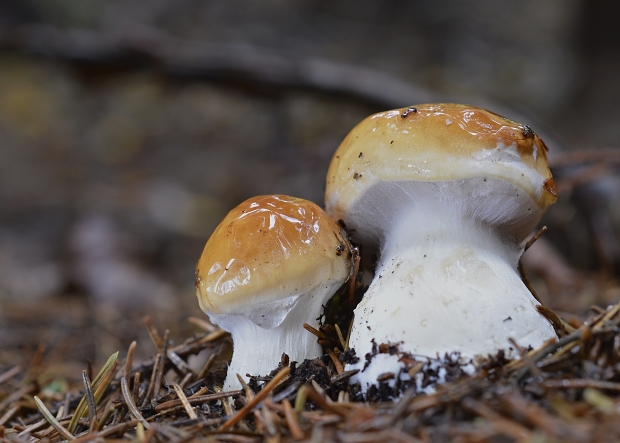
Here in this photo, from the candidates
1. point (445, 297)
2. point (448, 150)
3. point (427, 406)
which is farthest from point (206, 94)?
point (427, 406)

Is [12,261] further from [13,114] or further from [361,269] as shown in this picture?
[361,269]

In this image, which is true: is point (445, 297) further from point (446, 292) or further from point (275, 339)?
point (275, 339)

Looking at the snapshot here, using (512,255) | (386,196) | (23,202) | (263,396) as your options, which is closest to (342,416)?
(263,396)

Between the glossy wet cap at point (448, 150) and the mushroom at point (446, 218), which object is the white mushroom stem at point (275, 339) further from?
the glossy wet cap at point (448, 150)

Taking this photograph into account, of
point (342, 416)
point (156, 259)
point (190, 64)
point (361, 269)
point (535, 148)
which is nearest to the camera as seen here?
point (342, 416)

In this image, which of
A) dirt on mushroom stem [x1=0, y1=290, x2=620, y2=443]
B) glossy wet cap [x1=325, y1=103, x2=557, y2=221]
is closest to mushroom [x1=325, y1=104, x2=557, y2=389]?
glossy wet cap [x1=325, y1=103, x2=557, y2=221]

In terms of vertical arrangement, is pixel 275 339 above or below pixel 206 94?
below

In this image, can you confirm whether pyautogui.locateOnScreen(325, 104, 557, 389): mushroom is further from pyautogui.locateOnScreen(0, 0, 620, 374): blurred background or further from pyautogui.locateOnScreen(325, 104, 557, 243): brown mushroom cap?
pyautogui.locateOnScreen(0, 0, 620, 374): blurred background

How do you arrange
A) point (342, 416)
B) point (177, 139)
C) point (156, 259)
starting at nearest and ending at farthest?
point (342, 416) < point (156, 259) < point (177, 139)
